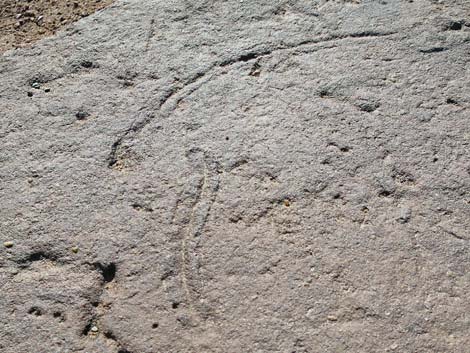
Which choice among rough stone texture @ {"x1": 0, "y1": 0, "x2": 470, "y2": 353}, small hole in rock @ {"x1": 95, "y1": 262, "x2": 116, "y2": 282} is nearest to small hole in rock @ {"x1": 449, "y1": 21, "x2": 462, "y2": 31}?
rough stone texture @ {"x1": 0, "y1": 0, "x2": 470, "y2": 353}

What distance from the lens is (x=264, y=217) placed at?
2.13m

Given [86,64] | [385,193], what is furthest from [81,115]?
[385,193]

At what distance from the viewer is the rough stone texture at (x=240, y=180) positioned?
193 cm

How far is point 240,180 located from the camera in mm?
2227

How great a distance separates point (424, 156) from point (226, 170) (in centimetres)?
64

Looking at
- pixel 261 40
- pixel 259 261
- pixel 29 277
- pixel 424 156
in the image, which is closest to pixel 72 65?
pixel 261 40

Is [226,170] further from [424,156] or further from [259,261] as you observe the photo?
[424,156]

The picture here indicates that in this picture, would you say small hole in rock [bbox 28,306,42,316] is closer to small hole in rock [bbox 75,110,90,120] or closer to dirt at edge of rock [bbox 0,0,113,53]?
small hole in rock [bbox 75,110,90,120]

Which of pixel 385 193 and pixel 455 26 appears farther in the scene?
pixel 455 26

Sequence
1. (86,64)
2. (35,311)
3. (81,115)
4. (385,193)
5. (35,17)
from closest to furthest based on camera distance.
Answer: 1. (35,311)
2. (385,193)
3. (81,115)
4. (86,64)
5. (35,17)

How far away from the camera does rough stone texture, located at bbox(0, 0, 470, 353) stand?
1927 millimetres

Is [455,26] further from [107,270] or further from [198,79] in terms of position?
[107,270]

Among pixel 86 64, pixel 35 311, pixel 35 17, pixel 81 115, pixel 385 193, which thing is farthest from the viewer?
pixel 35 17

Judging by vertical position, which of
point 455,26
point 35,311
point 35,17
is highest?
point 35,17
